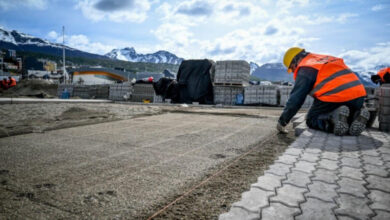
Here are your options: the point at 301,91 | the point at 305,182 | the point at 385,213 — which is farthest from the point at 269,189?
the point at 301,91

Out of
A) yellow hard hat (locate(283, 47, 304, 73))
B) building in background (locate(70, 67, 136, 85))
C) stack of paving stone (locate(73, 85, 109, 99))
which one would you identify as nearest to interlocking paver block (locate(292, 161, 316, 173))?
yellow hard hat (locate(283, 47, 304, 73))

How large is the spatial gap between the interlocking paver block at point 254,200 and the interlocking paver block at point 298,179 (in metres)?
0.34

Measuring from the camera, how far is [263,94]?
46.1ft

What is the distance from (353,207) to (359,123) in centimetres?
292

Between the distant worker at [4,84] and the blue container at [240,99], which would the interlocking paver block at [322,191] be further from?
the distant worker at [4,84]

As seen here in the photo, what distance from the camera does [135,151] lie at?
305cm

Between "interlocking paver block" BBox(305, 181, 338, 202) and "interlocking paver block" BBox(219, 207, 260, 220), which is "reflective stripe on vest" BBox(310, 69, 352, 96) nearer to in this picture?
"interlocking paver block" BBox(305, 181, 338, 202)

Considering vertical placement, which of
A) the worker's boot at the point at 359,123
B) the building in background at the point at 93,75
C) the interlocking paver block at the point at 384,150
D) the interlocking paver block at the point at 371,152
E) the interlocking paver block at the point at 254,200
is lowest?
the interlocking paver block at the point at 254,200

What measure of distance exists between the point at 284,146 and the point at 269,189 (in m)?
1.77

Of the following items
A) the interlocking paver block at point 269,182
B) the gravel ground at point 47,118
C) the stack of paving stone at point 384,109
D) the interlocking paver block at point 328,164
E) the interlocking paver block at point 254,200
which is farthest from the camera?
the gravel ground at point 47,118

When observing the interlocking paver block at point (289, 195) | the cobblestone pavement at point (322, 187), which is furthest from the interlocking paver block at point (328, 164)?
the interlocking paver block at point (289, 195)

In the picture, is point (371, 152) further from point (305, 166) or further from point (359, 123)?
point (305, 166)

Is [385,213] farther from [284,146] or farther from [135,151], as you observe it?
[135,151]

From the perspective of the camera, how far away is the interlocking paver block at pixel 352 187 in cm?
179
